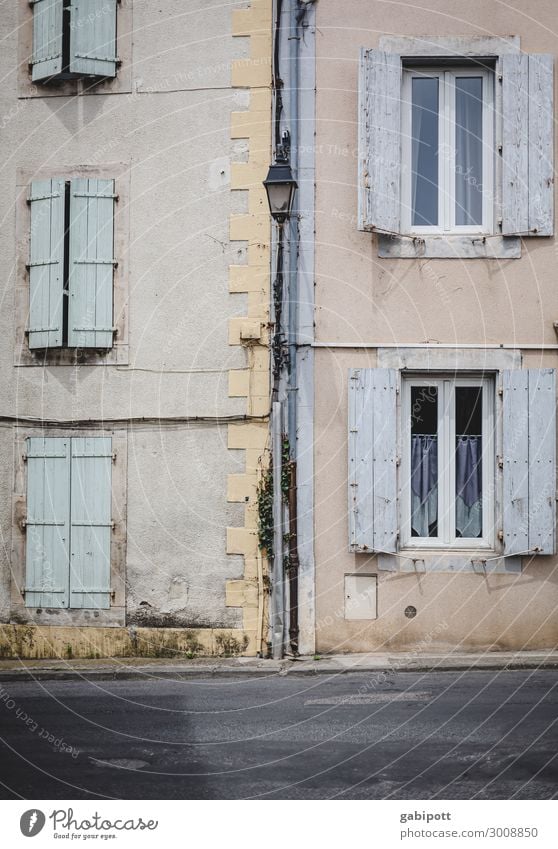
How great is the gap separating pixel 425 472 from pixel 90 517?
10.2 feet

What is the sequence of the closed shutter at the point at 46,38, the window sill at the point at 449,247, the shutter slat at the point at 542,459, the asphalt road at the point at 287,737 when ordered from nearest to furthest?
the asphalt road at the point at 287,737
the shutter slat at the point at 542,459
the window sill at the point at 449,247
the closed shutter at the point at 46,38

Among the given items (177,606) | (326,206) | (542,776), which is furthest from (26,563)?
(542,776)

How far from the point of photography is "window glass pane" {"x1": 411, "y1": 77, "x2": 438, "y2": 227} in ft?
31.5

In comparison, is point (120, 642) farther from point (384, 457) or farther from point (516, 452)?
point (516, 452)

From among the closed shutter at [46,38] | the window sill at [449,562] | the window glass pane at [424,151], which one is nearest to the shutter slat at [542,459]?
the window sill at [449,562]

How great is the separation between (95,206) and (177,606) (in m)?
3.79

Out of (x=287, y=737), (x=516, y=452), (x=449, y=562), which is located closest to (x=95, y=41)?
(x=516, y=452)

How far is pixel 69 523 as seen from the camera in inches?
383

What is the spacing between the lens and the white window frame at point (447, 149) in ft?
31.3

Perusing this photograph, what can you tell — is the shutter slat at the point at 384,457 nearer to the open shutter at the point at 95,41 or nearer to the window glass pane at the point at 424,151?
the window glass pane at the point at 424,151

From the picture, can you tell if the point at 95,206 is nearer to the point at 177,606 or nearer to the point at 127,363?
the point at 127,363

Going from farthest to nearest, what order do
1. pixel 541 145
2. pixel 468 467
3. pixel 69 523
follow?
pixel 69 523, pixel 468 467, pixel 541 145

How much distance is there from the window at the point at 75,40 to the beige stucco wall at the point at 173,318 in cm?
20

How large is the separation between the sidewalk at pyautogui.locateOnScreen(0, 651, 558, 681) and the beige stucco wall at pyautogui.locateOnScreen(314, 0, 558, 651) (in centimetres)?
35
